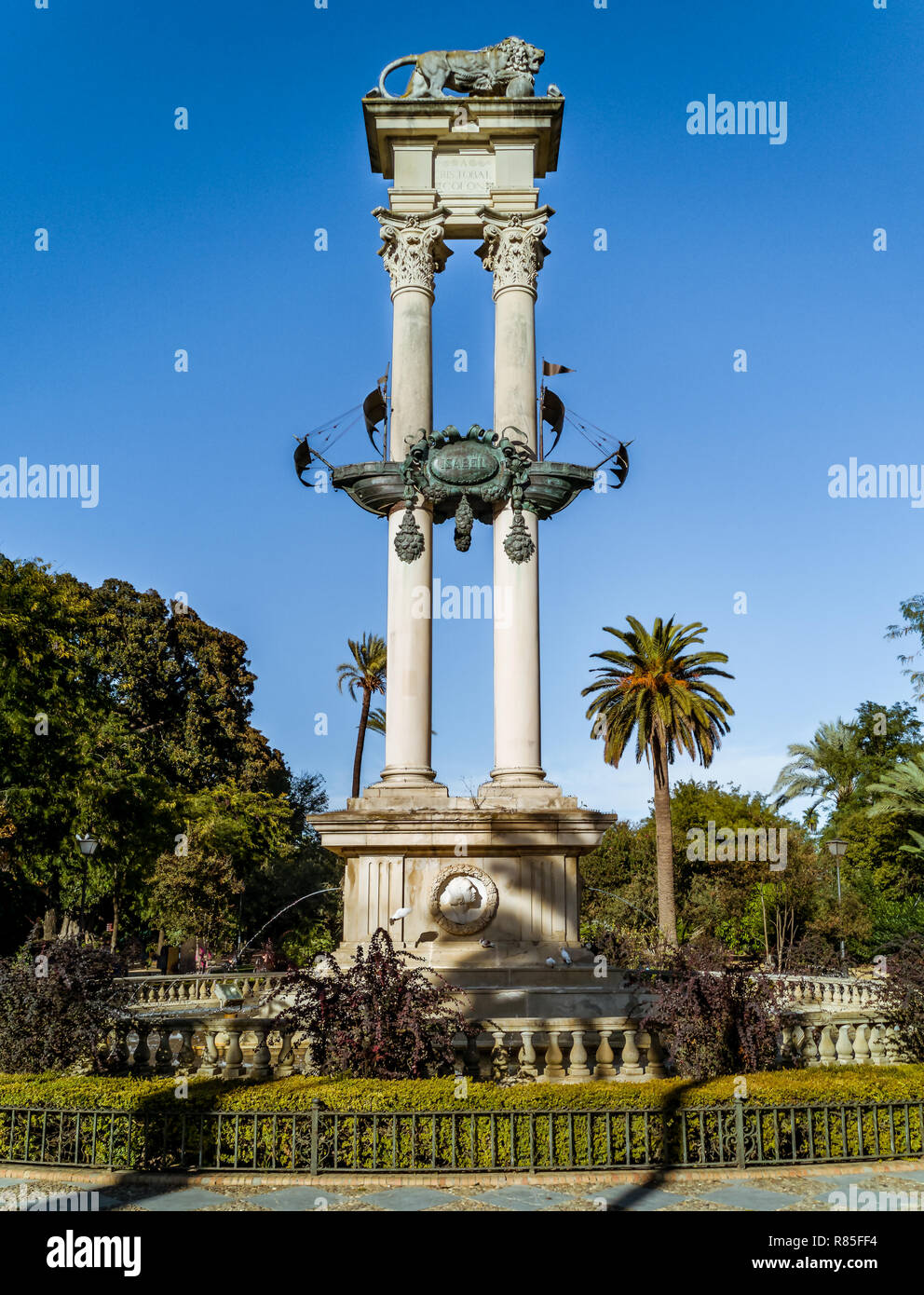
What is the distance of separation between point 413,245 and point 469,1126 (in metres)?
16.6

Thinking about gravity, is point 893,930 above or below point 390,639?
below

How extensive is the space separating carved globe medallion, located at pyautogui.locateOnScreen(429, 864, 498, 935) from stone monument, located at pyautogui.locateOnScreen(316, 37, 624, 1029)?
0.08 ft

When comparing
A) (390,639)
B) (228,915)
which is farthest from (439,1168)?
A: (228,915)

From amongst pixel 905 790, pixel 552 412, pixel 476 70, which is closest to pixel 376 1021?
pixel 552 412

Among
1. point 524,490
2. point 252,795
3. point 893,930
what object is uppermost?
point 524,490

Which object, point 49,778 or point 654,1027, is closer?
point 654,1027

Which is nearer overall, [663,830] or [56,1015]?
[56,1015]

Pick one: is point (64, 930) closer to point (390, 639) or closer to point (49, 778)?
point (49, 778)

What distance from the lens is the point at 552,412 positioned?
2150cm

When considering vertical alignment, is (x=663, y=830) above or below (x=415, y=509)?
below

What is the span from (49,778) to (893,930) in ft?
109

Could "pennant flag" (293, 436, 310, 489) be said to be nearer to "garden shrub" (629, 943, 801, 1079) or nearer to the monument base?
the monument base

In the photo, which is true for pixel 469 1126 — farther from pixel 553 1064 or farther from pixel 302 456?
pixel 302 456
